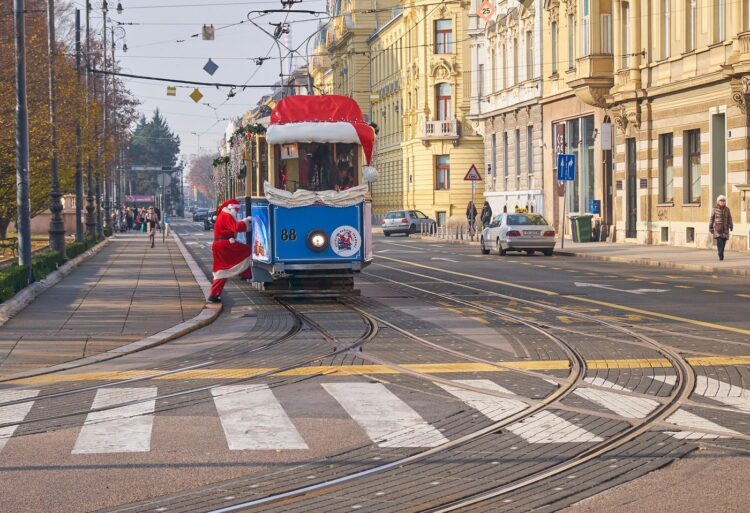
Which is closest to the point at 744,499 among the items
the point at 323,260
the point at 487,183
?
the point at 323,260

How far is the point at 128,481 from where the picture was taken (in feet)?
27.3

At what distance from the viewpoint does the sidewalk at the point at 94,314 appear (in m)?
15.7

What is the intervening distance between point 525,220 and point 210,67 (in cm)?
1751

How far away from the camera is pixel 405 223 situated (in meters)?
75.1

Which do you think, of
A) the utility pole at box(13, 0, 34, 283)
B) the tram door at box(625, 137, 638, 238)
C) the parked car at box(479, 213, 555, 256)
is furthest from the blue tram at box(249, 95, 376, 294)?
the tram door at box(625, 137, 638, 238)

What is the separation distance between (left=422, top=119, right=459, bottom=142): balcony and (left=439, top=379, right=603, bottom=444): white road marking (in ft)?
240

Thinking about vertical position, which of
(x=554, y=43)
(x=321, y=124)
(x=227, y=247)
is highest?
(x=554, y=43)

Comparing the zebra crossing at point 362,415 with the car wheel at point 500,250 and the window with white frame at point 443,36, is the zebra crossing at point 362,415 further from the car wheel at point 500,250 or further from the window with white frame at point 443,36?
the window with white frame at point 443,36

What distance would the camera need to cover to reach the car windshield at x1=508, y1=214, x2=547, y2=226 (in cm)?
4394

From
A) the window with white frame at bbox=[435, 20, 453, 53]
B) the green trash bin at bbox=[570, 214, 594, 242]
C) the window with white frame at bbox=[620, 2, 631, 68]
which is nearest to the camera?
the window with white frame at bbox=[620, 2, 631, 68]

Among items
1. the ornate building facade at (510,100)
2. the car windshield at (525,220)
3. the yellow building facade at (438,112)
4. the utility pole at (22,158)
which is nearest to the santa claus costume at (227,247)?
the utility pole at (22,158)

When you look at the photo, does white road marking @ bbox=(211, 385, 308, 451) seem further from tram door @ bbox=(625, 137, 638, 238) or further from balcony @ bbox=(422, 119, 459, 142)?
balcony @ bbox=(422, 119, 459, 142)

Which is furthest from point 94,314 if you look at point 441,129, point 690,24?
point 441,129

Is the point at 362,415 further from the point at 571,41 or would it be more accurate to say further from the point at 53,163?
the point at 571,41
